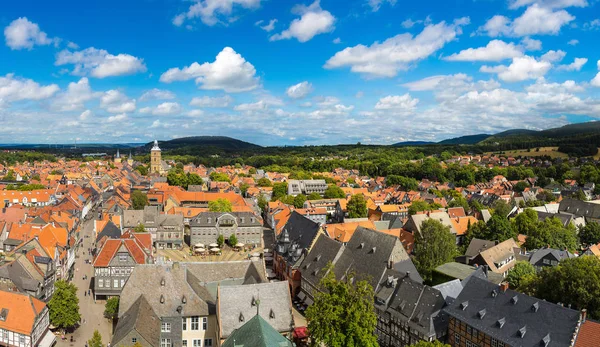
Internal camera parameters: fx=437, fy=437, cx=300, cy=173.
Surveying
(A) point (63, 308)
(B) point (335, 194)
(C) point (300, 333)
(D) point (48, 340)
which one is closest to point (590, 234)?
(B) point (335, 194)

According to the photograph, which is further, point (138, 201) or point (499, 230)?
point (138, 201)

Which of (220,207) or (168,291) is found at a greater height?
(220,207)

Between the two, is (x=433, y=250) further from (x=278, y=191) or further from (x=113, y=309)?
(x=278, y=191)

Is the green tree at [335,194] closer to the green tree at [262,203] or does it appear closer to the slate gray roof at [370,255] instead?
the green tree at [262,203]

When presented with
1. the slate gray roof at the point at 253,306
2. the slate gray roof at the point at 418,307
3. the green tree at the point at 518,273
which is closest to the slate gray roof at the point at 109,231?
the slate gray roof at the point at 253,306

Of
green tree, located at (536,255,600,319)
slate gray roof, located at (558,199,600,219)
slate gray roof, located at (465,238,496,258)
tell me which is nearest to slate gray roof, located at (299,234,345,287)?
green tree, located at (536,255,600,319)

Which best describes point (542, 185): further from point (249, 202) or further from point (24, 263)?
point (24, 263)

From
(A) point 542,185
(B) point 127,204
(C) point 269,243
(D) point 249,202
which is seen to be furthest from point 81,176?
(A) point 542,185
